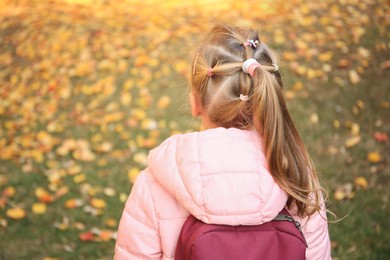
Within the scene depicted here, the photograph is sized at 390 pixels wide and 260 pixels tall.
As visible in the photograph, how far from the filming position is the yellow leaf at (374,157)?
3.64 m

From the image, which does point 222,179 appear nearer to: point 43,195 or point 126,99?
point 43,195

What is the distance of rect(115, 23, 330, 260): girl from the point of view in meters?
1.50

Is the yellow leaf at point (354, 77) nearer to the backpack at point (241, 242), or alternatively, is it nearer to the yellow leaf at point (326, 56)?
the yellow leaf at point (326, 56)

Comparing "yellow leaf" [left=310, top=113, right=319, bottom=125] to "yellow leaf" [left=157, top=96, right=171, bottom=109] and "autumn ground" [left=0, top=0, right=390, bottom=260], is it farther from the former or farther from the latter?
"yellow leaf" [left=157, top=96, right=171, bottom=109]

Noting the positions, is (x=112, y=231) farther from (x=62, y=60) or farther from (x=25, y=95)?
(x=62, y=60)

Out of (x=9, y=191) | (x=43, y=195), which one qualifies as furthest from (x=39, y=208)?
(x=9, y=191)

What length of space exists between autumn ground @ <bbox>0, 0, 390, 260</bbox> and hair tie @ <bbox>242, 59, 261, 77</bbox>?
1037 mm

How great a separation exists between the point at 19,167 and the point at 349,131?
2.47 m

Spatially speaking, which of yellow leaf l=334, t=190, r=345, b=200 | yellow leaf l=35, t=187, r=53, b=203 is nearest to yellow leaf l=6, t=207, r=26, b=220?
yellow leaf l=35, t=187, r=53, b=203

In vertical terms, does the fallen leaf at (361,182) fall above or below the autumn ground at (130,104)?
below

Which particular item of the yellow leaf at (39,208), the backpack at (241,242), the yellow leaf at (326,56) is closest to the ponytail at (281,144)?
the backpack at (241,242)

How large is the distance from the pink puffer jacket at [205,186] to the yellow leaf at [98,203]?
175 cm

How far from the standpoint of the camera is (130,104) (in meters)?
4.41


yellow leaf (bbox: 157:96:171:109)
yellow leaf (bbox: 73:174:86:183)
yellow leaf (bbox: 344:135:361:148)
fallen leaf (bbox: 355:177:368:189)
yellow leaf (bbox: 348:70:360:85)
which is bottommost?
fallen leaf (bbox: 355:177:368:189)
